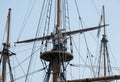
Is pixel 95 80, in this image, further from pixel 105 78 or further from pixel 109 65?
pixel 109 65

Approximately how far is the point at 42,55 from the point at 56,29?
2.24 m

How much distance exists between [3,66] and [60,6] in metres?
9.97

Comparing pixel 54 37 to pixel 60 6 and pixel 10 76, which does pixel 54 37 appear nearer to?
pixel 60 6

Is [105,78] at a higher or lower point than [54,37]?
lower

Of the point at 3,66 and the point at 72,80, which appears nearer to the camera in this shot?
the point at 72,80

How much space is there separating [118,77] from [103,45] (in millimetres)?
14053

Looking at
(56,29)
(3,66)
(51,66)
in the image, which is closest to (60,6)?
(56,29)

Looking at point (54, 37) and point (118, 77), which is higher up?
point (54, 37)

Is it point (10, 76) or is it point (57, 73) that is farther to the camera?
point (10, 76)

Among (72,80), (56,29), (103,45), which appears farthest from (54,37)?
(103,45)

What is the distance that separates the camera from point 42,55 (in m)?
43.8

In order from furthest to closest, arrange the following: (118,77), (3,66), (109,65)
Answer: (109,65) → (3,66) → (118,77)

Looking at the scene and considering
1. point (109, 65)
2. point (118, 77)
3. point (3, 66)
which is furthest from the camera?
point (109, 65)

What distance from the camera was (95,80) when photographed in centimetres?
4338
